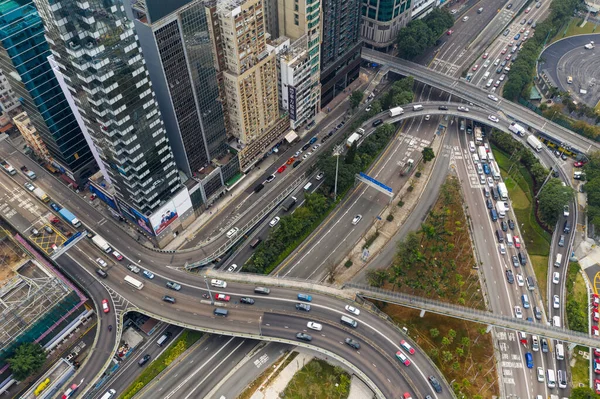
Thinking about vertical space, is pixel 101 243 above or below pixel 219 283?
below

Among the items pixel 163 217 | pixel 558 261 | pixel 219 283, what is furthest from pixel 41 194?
pixel 558 261

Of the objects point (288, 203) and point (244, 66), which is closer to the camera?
point (244, 66)

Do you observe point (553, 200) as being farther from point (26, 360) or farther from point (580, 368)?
point (26, 360)

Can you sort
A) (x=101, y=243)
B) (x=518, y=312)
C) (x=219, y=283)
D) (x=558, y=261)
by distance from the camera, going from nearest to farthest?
(x=219, y=283) → (x=518, y=312) → (x=101, y=243) → (x=558, y=261)

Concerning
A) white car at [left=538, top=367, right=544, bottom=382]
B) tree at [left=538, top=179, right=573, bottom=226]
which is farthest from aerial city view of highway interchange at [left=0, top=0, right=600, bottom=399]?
tree at [left=538, top=179, right=573, bottom=226]

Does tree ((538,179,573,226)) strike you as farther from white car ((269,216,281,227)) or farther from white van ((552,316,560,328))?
white car ((269,216,281,227))

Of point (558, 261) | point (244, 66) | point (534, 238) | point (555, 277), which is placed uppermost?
point (534, 238)
